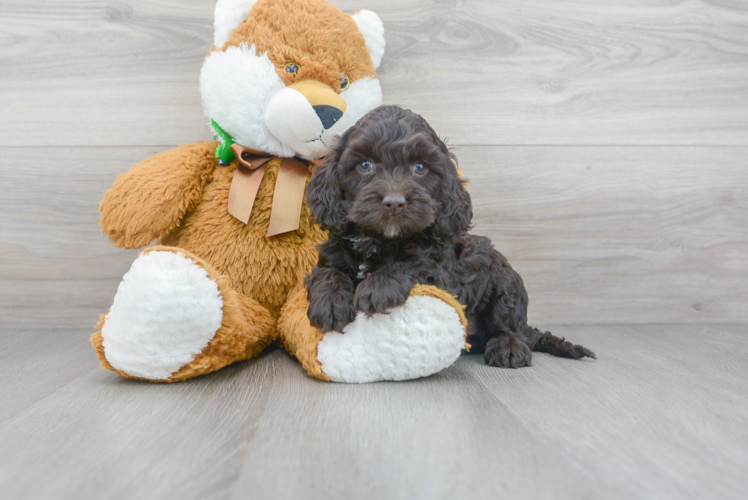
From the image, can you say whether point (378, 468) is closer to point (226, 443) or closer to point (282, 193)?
point (226, 443)

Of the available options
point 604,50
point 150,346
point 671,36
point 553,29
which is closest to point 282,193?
point 150,346

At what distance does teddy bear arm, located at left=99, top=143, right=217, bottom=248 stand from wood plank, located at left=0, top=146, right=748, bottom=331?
1.69ft

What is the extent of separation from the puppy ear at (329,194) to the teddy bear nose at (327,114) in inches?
6.3

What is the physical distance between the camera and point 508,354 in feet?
4.94

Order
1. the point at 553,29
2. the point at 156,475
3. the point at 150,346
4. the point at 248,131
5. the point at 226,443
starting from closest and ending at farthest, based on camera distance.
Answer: the point at 156,475, the point at 226,443, the point at 150,346, the point at 248,131, the point at 553,29

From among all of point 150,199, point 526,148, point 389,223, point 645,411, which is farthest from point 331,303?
point 526,148

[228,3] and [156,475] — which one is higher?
[228,3]

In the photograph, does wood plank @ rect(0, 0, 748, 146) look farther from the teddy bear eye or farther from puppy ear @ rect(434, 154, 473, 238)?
puppy ear @ rect(434, 154, 473, 238)

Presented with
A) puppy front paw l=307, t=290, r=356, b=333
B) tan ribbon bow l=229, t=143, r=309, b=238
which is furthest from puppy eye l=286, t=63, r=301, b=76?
puppy front paw l=307, t=290, r=356, b=333

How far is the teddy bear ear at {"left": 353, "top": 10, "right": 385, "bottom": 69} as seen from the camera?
1687mm

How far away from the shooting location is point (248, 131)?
5.06 feet

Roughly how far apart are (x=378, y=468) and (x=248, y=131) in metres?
1.06

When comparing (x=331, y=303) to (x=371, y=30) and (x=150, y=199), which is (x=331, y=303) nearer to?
(x=150, y=199)

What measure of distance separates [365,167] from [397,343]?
43cm
